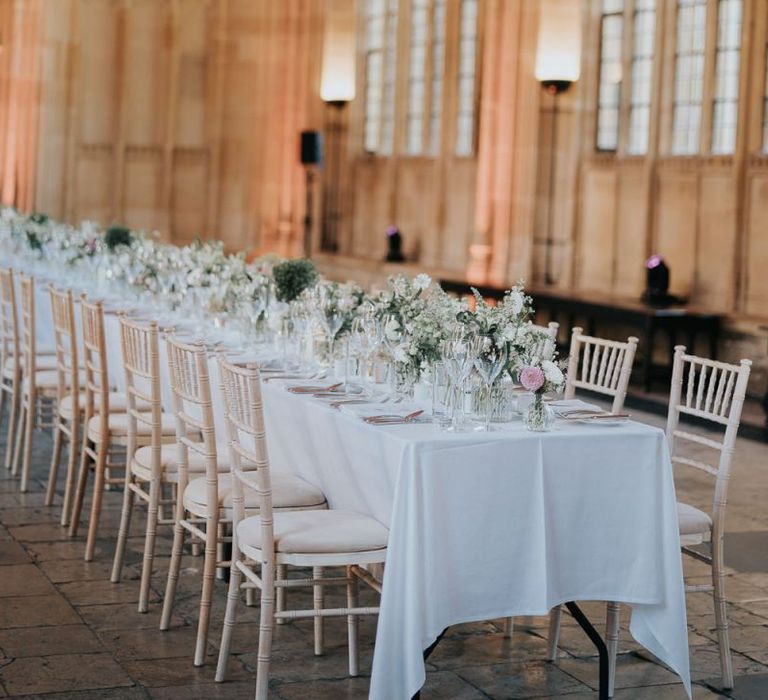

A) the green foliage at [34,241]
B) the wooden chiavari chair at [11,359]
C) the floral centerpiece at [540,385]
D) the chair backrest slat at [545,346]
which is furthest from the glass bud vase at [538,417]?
the green foliage at [34,241]

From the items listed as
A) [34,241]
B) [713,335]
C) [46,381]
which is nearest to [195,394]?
[46,381]

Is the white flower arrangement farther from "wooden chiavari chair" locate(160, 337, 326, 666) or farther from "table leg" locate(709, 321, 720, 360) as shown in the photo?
"table leg" locate(709, 321, 720, 360)

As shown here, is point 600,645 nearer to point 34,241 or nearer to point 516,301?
point 516,301

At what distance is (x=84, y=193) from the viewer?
18281mm

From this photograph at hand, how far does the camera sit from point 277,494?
17.0 ft

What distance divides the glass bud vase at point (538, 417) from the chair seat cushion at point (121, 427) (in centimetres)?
207

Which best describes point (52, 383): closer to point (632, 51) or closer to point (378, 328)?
point (378, 328)

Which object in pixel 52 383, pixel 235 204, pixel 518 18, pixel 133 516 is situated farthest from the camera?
pixel 235 204

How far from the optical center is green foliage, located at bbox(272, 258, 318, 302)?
282 inches

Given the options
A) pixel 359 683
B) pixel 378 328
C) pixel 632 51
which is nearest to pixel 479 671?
pixel 359 683

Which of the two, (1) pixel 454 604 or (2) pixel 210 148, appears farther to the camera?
(2) pixel 210 148

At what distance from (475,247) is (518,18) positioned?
7.23 ft

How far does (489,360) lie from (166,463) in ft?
5.24

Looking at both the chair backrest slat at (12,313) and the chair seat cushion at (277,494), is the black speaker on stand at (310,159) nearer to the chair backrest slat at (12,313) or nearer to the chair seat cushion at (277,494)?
the chair backrest slat at (12,313)
